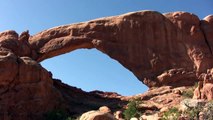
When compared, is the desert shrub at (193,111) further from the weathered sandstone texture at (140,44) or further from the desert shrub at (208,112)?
the weathered sandstone texture at (140,44)

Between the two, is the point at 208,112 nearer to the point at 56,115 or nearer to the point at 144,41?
the point at 56,115

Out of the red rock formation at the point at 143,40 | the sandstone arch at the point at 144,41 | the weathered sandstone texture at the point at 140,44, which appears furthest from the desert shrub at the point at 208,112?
the red rock formation at the point at 143,40

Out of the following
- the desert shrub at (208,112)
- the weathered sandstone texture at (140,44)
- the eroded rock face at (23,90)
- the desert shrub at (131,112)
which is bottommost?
the desert shrub at (208,112)

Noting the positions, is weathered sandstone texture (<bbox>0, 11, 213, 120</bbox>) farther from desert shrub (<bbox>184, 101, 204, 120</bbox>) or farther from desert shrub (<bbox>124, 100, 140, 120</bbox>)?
desert shrub (<bbox>184, 101, 204, 120</bbox>)

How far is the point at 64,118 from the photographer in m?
27.3

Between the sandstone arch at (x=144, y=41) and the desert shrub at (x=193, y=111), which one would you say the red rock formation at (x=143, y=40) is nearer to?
the sandstone arch at (x=144, y=41)

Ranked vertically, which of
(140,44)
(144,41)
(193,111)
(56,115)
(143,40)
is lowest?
(193,111)

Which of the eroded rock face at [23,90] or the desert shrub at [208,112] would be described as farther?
the eroded rock face at [23,90]

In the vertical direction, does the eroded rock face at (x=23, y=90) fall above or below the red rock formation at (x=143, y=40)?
below

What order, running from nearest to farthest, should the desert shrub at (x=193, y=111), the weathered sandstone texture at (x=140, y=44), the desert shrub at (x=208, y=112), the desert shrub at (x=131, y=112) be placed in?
the desert shrub at (x=208, y=112) → the desert shrub at (x=193, y=111) → the desert shrub at (x=131, y=112) → the weathered sandstone texture at (x=140, y=44)

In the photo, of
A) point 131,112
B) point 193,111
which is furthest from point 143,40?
point 193,111

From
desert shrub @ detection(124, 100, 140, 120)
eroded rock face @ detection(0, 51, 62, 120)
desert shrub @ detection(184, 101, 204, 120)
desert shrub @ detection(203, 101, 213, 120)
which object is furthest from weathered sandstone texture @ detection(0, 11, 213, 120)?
desert shrub @ detection(203, 101, 213, 120)

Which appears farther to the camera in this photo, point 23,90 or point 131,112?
point 23,90

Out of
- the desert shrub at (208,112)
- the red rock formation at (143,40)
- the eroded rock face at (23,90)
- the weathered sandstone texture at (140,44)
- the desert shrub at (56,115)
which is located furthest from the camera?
the red rock formation at (143,40)
